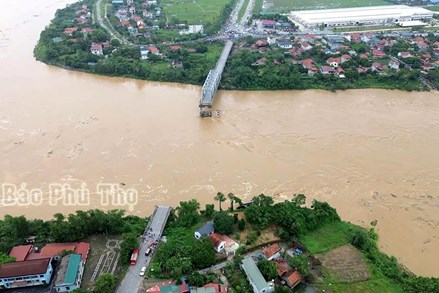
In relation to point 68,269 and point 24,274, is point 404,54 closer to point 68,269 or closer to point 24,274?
point 68,269

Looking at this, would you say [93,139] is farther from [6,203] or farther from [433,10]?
[433,10]

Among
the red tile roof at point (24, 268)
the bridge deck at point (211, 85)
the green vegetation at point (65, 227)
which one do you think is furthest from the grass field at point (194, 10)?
the red tile roof at point (24, 268)

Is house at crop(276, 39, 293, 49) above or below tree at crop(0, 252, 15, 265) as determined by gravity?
above

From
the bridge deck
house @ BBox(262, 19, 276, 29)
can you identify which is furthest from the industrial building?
the bridge deck

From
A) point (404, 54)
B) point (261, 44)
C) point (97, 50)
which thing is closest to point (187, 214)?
point (97, 50)

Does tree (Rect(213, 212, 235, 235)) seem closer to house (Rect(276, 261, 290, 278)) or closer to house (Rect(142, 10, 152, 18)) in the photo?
house (Rect(276, 261, 290, 278))

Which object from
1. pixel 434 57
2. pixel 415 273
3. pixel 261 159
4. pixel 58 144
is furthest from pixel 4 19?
pixel 415 273
